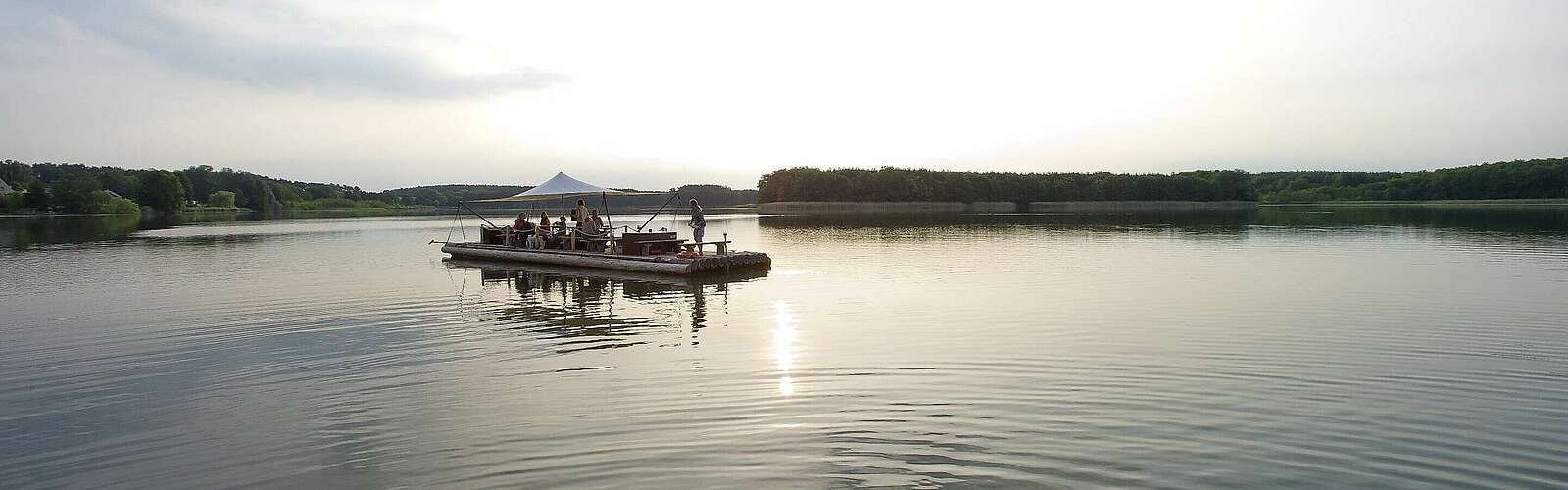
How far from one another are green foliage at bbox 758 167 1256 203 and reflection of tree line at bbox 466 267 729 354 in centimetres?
11855

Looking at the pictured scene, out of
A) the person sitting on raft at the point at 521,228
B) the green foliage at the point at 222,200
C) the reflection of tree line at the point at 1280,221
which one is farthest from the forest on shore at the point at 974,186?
the person sitting on raft at the point at 521,228

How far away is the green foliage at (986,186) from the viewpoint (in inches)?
5536

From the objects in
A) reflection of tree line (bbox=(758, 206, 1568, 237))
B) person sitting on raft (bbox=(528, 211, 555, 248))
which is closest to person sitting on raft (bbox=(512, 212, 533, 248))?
person sitting on raft (bbox=(528, 211, 555, 248))

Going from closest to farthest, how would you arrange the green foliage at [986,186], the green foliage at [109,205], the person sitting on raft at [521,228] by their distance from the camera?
the person sitting on raft at [521,228], the green foliage at [109,205], the green foliage at [986,186]

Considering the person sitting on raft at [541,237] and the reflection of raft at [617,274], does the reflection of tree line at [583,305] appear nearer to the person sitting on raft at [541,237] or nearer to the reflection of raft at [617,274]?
the reflection of raft at [617,274]

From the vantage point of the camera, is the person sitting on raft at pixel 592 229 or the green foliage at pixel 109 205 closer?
the person sitting on raft at pixel 592 229

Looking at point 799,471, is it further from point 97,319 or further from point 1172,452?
point 97,319

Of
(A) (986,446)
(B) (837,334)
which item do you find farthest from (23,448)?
(B) (837,334)

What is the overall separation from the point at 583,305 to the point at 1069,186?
14231 centimetres

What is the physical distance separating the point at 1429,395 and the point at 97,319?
18.3 meters

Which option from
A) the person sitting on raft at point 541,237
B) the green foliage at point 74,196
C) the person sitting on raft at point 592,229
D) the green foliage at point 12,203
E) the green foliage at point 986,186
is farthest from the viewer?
the green foliage at point 986,186

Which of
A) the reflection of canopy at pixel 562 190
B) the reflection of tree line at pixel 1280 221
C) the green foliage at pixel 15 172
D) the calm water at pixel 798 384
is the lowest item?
the calm water at pixel 798 384

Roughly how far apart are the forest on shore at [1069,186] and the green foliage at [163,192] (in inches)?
3415

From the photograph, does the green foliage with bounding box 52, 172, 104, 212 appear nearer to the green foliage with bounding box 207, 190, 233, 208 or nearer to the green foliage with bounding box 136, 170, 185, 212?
the green foliage with bounding box 136, 170, 185, 212
